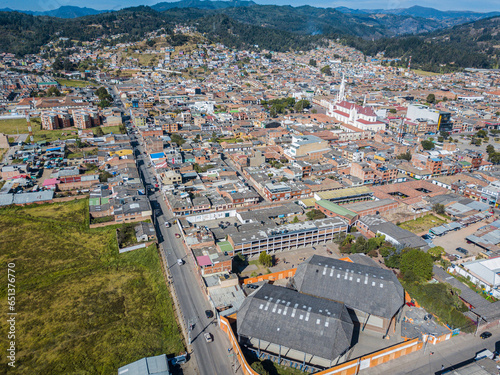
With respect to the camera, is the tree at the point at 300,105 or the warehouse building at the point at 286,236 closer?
the warehouse building at the point at 286,236

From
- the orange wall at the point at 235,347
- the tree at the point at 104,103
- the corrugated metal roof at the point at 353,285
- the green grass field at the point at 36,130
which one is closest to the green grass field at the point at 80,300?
the orange wall at the point at 235,347

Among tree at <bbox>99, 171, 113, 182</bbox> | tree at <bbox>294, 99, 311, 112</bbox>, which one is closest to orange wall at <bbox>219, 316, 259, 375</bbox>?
tree at <bbox>99, 171, 113, 182</bbox>

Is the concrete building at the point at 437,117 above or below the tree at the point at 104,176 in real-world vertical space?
above

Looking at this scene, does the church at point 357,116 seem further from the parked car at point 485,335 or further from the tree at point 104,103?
the tree at point 104,103

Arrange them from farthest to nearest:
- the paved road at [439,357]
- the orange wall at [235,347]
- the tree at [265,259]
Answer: the tree at [265,259] < the paved road at [439,357] < the orange wall at [235,347]

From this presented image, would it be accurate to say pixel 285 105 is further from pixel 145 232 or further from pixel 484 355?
pixel 484 355

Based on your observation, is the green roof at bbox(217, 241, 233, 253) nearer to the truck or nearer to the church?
the truck

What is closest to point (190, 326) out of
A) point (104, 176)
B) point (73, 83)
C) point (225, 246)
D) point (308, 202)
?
point (225, 246)
